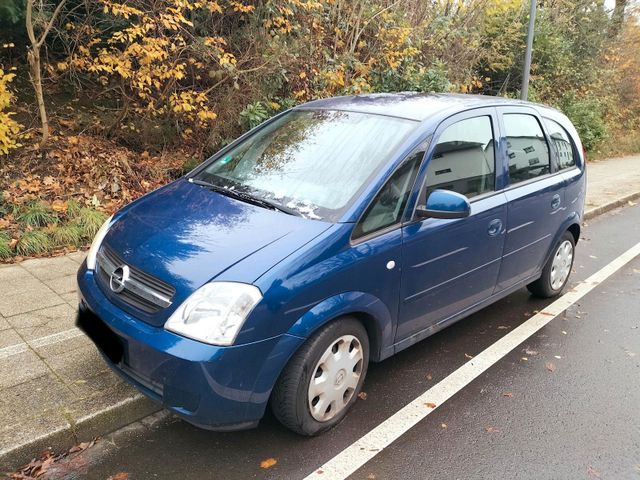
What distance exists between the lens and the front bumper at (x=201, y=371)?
2400mm

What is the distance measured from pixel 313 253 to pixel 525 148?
231cm

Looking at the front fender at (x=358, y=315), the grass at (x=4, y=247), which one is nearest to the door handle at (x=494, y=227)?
the front fender at (x=358, y=315)

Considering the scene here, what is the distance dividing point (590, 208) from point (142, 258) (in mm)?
7737

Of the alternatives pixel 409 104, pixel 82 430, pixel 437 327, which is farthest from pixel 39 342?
pixel 409 104

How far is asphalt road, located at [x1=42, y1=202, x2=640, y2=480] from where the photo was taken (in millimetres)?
2703

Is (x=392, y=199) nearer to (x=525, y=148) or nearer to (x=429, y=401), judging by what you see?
(x=429, y=401)

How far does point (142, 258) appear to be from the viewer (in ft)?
8.98

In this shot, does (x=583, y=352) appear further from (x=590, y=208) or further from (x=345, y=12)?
(x=345, y=12)

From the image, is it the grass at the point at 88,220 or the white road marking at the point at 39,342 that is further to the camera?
the grass at the point at 88,220

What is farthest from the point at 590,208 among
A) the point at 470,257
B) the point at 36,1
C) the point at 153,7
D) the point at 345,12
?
the point at 36,1

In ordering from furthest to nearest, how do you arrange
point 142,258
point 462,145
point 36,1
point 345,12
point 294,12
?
point 345,12
point 294,12
point 36,1
point 462,145
point 142,258

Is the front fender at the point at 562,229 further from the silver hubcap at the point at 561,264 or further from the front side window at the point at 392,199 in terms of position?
the front side window at the point at 392,199

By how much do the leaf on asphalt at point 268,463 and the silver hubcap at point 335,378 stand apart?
291mm

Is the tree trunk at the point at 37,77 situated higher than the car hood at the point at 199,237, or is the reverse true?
the tree trunk at the point at 37,77
